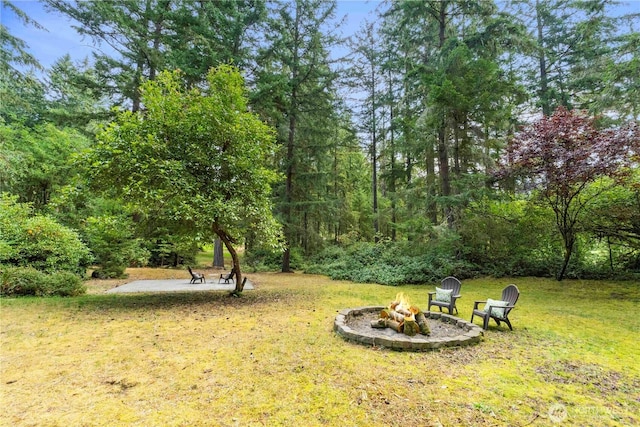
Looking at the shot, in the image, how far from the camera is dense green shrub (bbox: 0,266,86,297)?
22.8 feet

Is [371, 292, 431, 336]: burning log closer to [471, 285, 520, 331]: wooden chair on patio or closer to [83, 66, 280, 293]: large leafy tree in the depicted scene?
[471, 285, 520, 331]: wooden chair on patio

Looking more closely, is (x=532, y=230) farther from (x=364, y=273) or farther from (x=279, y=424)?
(x=279, y=424)

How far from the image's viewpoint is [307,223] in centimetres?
1602

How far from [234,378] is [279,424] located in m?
0.97

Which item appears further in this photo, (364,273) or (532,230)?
(364,273)

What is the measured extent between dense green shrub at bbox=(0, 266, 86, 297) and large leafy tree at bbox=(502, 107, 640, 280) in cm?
1265

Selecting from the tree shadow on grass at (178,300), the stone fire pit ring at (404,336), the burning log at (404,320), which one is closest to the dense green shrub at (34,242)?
the tree shadow on grass at (178,300)

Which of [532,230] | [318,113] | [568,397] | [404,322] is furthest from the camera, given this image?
[318,113]

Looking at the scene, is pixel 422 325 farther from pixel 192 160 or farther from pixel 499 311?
pixel 192 160

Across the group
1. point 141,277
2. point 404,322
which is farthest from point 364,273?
point 141,277

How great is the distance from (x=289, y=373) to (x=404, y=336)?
6.50 ft

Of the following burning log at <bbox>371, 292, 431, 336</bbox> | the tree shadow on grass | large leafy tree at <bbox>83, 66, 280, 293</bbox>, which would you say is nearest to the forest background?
large leafy tree at <bbox>83, 66, 280, 293</bbox>

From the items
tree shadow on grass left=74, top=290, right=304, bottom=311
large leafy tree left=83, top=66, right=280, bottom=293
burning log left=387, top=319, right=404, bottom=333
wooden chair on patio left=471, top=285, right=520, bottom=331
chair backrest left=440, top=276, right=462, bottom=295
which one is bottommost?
tree shadow on grass left=74, top=290, right=304, bottom=311

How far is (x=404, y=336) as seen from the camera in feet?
14.5
